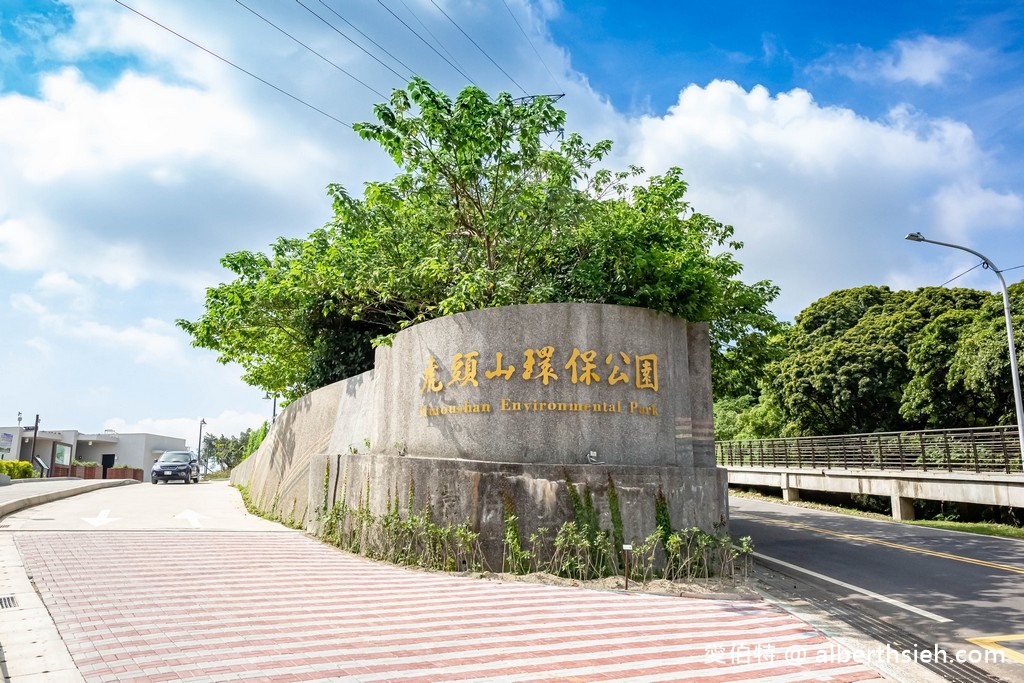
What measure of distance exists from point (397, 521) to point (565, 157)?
6.65m

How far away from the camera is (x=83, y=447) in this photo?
61.5m

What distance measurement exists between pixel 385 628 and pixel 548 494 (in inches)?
130

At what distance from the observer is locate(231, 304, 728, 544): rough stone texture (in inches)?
349

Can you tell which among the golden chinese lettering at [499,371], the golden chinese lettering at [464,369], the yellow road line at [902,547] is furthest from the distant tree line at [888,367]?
the golden chinese lettering at [464,369]

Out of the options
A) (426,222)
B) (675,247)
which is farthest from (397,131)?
(675,247)

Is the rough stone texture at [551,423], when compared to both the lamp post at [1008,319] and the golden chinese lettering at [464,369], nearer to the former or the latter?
the golden chinese lettering at [464,369]

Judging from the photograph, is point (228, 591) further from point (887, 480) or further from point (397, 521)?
point (887, 480)

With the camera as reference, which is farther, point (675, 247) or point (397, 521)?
point (675, 247)

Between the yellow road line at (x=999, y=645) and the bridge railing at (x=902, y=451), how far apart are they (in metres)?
12.2

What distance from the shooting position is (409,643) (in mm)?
5551

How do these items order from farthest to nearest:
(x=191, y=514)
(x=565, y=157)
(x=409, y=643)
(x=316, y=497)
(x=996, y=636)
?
(x=191, y=514) → (x=316, y=497) → (x=565, y=157) → (x=996, y=636) → (x=409, y=643)

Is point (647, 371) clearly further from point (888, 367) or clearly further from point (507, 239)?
point (888, 367)

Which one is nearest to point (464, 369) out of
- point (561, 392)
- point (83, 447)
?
point (561, 392)

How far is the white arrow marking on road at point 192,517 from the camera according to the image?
13288 mm
